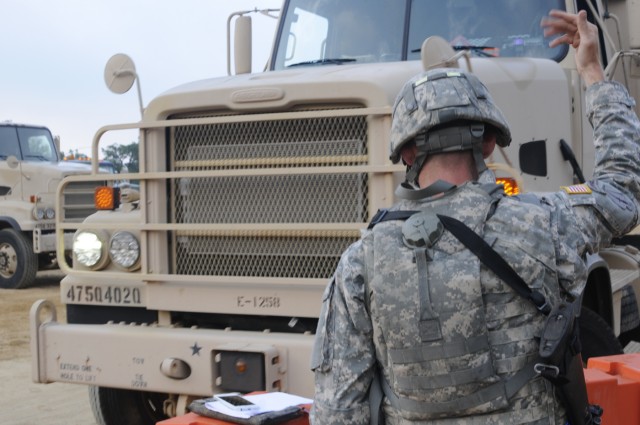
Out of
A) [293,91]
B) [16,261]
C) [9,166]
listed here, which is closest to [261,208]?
[293,91]

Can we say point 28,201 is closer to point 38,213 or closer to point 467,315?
point 38,213

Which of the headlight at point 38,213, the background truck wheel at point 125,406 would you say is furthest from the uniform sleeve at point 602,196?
the headlight at point 38,213

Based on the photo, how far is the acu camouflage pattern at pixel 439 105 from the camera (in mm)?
2328

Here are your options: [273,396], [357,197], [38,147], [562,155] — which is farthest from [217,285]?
[38,147]

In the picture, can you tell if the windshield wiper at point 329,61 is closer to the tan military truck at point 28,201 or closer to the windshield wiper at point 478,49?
the windshield wiper at point 478,49

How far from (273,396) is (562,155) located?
2.39 metres

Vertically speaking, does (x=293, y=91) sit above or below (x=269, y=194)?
above

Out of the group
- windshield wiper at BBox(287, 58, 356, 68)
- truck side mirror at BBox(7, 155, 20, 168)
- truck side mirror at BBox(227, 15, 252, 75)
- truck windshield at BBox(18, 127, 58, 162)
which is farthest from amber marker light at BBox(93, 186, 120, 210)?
truck windshield at BBox(18, 127, 58, 162)

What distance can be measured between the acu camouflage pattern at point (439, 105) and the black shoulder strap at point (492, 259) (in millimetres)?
273

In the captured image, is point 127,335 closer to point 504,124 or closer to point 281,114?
point 281,114

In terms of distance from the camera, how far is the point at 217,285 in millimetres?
4559

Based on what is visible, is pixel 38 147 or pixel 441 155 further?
pixel 38 147

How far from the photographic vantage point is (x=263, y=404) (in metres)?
3.18

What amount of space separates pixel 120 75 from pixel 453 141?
10.7 ft
